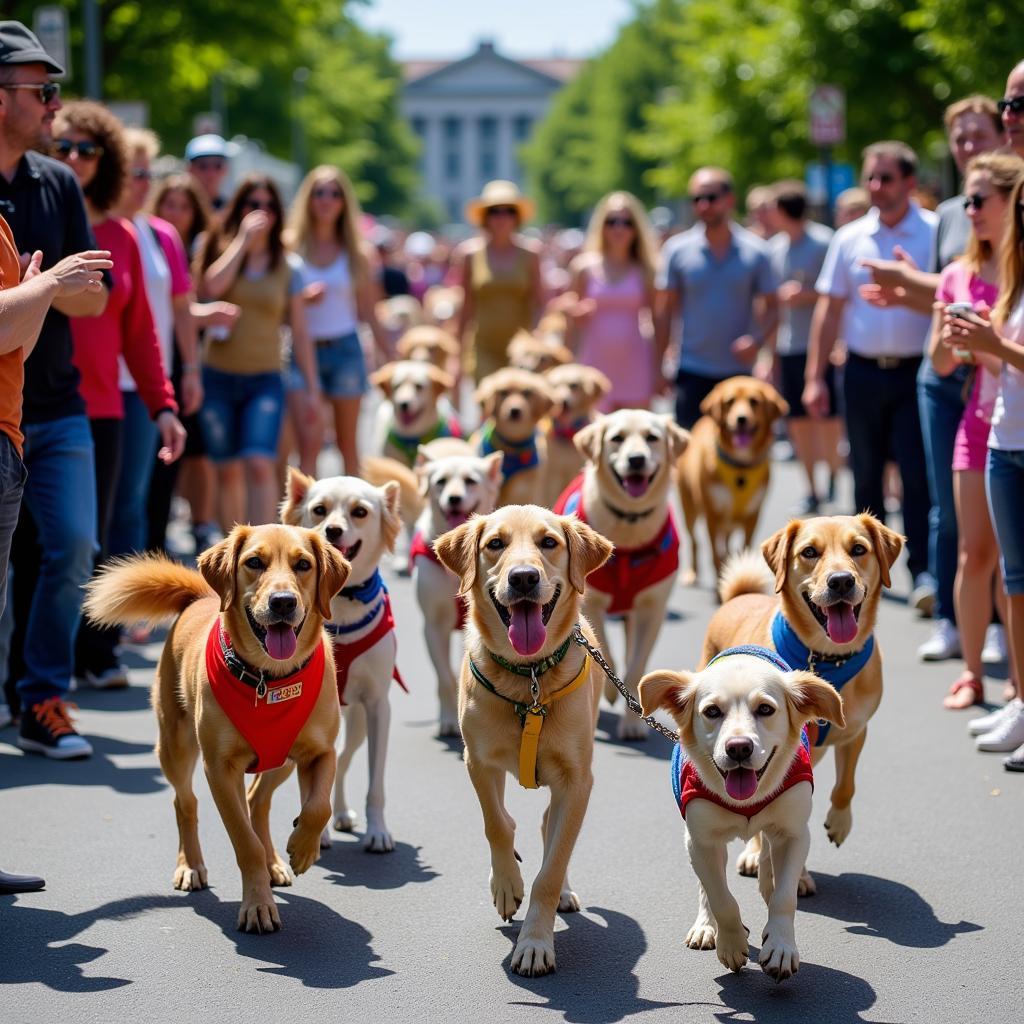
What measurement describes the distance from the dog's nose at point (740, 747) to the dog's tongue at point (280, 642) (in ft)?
4.68

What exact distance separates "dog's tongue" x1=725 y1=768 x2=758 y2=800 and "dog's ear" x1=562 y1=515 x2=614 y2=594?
2.83ft

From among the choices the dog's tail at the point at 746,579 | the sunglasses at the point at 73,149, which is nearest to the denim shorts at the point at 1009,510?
the dog's tail at the point at 746,579

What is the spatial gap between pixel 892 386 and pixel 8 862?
604cm

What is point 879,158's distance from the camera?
1012cm

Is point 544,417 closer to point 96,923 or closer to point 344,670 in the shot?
point 344,670

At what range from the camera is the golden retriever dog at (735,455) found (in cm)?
1093

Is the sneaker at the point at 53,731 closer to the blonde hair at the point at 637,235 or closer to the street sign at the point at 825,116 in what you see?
the blonde hair at the point at 637,235

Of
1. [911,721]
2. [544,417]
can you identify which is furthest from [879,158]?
[911,721]

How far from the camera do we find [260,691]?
524 cm

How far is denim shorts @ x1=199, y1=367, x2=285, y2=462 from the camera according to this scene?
1084 cm

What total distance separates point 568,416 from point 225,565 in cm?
665

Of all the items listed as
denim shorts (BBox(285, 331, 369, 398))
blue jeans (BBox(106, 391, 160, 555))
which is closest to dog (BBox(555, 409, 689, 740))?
blue jeans (BBox(106, 391, 160, 555))

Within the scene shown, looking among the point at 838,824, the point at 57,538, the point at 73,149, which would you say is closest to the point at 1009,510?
the point at 838,824

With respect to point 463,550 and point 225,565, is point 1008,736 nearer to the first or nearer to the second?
point 463,550
